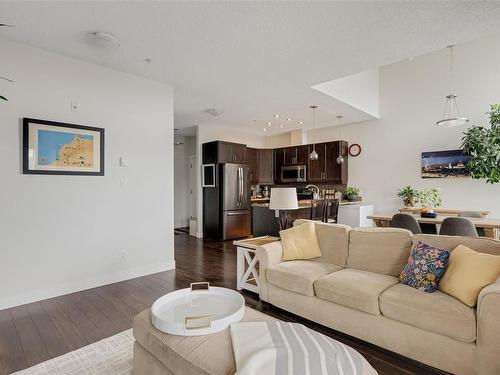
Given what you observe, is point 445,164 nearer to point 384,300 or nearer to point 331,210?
point 331,210

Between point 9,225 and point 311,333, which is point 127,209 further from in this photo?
point 311,333

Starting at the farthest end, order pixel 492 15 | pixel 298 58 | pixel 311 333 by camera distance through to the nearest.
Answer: pixel 298 58
pixel 492 15
pixel 311 333

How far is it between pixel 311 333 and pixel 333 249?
5.01ft

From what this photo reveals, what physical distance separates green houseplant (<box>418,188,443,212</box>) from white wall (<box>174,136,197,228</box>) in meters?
5.93

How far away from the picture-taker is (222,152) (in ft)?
21.1

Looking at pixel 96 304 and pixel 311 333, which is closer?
pixel 311 333

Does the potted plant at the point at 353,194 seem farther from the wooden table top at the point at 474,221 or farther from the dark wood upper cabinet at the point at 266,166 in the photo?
the dark wood upper cabinet at the point at 266,166

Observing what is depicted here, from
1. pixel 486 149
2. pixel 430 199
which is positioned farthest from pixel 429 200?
pixel 486 149

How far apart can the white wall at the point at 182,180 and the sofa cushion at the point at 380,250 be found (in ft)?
20.3

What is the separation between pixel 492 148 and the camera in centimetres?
432

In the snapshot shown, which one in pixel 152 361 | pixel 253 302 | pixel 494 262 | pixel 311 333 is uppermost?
pixel 494 262

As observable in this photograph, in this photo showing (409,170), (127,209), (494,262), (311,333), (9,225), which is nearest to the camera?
(311,333)

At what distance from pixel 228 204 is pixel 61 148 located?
148 inches

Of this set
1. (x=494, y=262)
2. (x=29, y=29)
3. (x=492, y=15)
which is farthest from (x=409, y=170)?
(x=29, y=29)
